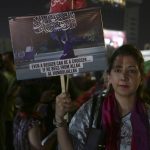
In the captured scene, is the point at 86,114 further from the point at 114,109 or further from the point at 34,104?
the point at 34,104

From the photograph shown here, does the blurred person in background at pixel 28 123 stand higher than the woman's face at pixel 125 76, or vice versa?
the woman's face at pixel 125 76

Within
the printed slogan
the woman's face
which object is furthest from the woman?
the printed slogan

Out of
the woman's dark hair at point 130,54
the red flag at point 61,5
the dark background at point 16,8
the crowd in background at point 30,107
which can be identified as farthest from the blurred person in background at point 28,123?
the dark background at point 16,8

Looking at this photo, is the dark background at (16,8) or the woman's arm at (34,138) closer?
the woman's arm at (34,138)

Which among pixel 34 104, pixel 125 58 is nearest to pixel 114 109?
pixel 125 58

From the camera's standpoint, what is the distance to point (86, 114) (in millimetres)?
2455

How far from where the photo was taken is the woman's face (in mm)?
2383

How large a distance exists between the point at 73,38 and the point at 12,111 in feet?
8.37

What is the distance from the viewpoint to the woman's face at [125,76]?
7.82ft

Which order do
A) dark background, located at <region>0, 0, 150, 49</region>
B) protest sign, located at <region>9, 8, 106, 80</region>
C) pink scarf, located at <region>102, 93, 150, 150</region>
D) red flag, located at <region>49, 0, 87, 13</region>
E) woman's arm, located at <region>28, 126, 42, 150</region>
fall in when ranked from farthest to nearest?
dark background, located at <region>0, 0, 150, 49</region> < woman's arm, located at <region>28, 126, 42, 150</region> < red flag, located at <region>49, 0, 87, 13</region> < protest sign, located at <region>9, 8, 106, 80</region> < pink scarf, located at <region>102, 93, 150, 150</region>

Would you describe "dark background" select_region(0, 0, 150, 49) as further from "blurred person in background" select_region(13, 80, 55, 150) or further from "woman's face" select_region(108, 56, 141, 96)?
"woman's face" select_region(108, 56, 141, 96)

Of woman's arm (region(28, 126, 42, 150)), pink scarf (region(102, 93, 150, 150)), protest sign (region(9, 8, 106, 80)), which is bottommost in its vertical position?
woman's arm (region(28, 126, 42, 150))

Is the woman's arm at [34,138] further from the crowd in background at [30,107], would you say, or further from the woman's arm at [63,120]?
the woman's arm at [63,120]

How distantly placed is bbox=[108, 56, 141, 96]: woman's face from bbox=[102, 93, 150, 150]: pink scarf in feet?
0.30
